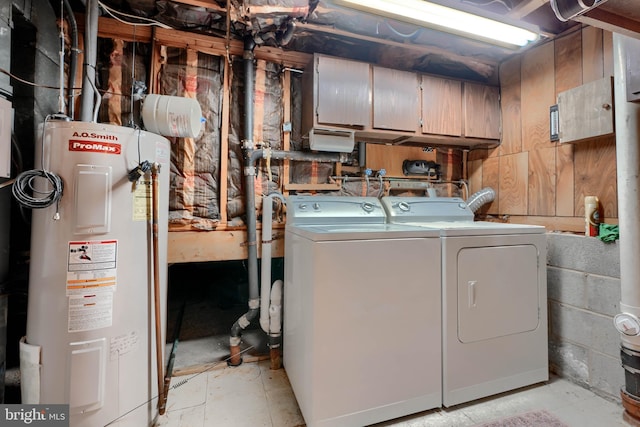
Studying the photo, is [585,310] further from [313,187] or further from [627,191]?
[313,187]

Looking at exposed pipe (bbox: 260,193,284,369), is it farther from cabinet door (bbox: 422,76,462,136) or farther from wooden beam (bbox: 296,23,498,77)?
cabinet door (bbox: 422,76,462,136)

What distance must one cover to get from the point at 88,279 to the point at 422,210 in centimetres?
222

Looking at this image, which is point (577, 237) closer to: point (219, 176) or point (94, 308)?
point (219, 176)

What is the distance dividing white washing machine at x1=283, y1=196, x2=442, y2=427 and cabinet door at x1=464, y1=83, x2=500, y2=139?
1.47m

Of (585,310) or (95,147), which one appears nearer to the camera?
(95,147)

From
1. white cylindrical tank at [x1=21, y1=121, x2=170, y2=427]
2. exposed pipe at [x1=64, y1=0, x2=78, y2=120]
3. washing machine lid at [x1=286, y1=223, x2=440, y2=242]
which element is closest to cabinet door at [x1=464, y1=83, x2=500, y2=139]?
washing machine lid at [x1=286, y1=223, x2=440, y2=242]

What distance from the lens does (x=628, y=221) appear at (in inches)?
60.6

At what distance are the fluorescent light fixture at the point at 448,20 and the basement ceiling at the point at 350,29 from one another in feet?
0.23

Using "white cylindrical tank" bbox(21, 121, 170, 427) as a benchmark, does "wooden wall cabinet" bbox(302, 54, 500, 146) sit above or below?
above

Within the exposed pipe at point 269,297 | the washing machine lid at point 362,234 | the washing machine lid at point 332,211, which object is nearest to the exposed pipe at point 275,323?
the exposed pipe at point 269,297

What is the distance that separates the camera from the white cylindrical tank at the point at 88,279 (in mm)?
1327

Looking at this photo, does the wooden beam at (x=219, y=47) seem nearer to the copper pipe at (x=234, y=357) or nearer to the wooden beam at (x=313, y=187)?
the wooden beam at (x=313, y=187)

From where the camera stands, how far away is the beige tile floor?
62.4 inches

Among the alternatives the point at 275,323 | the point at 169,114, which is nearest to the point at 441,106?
the point at 169,114
